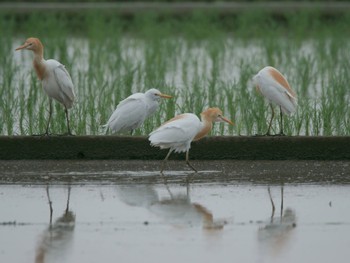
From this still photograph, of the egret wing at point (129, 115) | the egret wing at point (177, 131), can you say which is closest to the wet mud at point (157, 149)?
the egret wing at point (129, 115)

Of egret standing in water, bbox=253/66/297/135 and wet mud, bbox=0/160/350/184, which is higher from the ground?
egret standing in water, bbox=253/66/297/135

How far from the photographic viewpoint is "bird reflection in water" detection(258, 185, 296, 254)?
19.2 feet

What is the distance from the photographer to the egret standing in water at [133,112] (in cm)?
875

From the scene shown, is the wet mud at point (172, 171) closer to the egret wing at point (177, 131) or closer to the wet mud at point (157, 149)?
the wet mud at point (157, 149)

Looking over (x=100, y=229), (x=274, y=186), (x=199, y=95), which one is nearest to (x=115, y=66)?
(x=199, y=95)

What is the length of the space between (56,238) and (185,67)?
8915 mm

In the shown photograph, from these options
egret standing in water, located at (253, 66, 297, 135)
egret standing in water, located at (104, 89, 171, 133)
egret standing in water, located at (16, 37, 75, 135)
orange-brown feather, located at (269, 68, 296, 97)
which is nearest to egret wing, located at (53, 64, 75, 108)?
egret standing in water, located at (16, 37, 75, 135)

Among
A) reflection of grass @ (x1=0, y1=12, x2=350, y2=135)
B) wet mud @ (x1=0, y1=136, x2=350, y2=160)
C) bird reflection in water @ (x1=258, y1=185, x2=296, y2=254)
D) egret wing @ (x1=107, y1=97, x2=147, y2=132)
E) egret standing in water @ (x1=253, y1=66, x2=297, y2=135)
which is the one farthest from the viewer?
reflection of grass @ (x1=0, y1=12, x2=350, y2=135)

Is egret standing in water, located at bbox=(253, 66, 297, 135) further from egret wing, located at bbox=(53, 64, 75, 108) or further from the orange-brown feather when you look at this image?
egret wing, located at bbox=(53, 64, 75, 108)

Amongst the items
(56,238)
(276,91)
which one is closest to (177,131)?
(276,91)

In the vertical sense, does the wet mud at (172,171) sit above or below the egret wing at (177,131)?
below

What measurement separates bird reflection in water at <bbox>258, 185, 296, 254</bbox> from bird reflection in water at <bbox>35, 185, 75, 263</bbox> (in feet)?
3.55

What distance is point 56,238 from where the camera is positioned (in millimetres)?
5969

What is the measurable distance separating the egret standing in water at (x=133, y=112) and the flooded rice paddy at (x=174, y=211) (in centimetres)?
49
